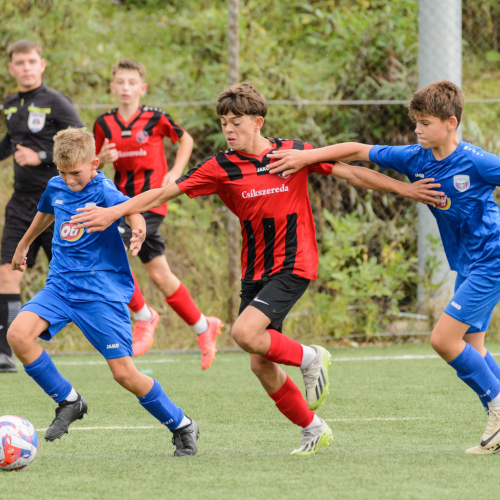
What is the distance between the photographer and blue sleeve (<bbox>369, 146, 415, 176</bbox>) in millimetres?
3867

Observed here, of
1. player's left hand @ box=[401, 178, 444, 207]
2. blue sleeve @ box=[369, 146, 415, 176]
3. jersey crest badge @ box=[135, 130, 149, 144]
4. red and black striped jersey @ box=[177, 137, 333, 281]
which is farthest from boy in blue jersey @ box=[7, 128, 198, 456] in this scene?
jersey crest badge @ box=[135, 130, 149, 144]

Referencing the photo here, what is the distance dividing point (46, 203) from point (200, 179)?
32.8 inches

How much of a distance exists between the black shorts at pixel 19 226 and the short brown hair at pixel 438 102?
3.29 m

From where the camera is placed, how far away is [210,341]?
20.1 feet

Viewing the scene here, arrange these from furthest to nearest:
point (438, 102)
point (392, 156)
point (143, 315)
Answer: point (143, 315), point (392, 156), point (438, 102)

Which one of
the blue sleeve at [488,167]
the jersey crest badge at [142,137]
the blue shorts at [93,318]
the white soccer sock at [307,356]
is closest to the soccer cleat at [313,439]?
the white soccer sock at [307,356]

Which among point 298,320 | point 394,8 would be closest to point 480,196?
point 298,320

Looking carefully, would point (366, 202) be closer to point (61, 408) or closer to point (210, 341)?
point (210, 341)

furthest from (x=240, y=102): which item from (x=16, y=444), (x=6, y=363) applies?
(x=6, y=363)

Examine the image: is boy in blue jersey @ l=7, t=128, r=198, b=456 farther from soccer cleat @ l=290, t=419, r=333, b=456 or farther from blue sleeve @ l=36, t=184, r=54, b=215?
soccer cleat @ l=290, t=419, r=333, b=456

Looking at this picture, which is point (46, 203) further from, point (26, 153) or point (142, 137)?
point (142, 137)

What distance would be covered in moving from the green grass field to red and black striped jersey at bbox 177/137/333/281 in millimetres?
910

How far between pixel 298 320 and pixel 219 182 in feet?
12.5

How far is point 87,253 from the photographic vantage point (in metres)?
3.85
